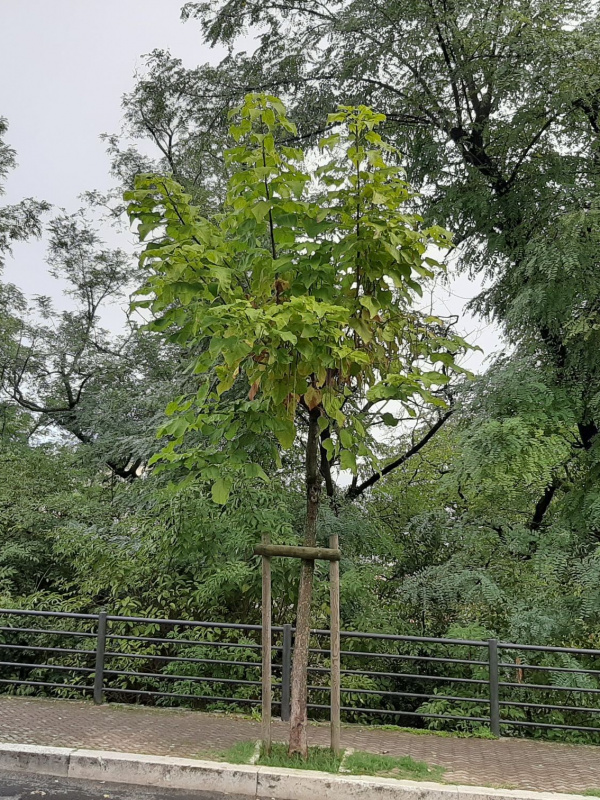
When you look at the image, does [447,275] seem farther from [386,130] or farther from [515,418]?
[515,418]

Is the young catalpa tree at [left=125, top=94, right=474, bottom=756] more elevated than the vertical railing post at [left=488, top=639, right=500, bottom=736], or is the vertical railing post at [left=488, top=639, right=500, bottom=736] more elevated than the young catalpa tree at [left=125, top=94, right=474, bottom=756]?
the young catalpa tree at [left=125, top=94, right=474, bottom=756]

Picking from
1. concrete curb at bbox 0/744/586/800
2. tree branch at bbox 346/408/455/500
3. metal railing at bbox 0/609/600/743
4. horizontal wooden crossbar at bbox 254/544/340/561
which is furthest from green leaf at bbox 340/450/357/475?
tree branch at bbox 346/408/455/500

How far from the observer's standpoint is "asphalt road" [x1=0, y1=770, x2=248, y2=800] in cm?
507

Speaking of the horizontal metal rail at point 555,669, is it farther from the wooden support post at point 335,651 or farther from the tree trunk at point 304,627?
the tree trunk at point 304,627

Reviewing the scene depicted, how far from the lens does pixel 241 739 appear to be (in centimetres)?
643

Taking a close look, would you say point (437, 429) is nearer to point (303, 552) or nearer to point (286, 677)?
point (286, 677)

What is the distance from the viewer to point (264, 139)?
4.99m

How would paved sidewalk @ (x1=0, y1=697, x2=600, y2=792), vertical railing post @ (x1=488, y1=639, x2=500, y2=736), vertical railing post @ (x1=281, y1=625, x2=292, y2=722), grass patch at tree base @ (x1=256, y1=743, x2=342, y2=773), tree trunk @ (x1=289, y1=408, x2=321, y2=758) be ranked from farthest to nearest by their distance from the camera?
1. vertical railing post @ (x1=281, y1=625, x2=292, y2=722)
2. vertical railing post @ (x1=488, y1=639, x2=500, y2=736)
3. paved sidewalk @ (x1=0, y1=697, x2=600, y2=792)
4. tree trunk @ (x1=289, y1=408, x2=321, y2=758)
5. grass patch at tree base @ (x1=256, y1=743, x2=342, y2=773)

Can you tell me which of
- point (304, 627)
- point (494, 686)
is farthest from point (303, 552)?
point (494, 686)

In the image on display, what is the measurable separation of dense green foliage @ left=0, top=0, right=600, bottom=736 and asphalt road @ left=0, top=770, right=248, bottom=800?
A: 2.96 m

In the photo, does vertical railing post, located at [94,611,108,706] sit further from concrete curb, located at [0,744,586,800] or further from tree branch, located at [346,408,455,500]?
tree branch, located at [346,408,455,500]

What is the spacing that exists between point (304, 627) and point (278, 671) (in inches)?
149

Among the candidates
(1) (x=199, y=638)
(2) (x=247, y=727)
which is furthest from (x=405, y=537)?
(2) (x=247, y=727)

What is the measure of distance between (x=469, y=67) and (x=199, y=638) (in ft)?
31.0
